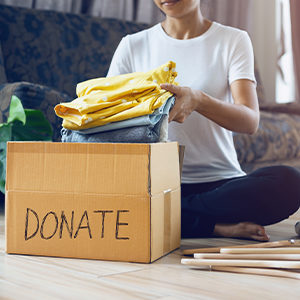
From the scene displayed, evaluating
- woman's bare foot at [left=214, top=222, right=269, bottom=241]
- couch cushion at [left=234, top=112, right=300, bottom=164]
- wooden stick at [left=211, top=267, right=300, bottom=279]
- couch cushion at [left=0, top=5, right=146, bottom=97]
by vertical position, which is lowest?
wooden stick at [left=211, top=267, right=300, bottom=279]

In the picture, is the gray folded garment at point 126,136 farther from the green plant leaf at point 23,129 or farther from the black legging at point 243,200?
the green plant leaf at point 23,129

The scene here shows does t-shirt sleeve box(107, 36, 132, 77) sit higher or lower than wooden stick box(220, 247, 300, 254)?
higher

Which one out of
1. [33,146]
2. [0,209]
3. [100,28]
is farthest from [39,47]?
[33,146]

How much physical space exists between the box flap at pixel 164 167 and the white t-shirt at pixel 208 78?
0.76 feet

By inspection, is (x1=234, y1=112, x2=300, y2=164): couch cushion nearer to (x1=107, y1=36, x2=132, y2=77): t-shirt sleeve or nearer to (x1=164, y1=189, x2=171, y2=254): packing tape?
(x1=107, y1=36, x2=132, y2=77): t-shirt sleeve

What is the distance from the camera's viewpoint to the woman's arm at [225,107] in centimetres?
138

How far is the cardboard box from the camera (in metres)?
1.23

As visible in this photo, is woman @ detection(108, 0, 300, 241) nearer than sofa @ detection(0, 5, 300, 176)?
Yes

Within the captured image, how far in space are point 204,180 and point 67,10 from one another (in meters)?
1.68

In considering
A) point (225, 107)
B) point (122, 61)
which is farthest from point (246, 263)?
point (122, 61)

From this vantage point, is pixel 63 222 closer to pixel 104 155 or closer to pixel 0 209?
pixel 104 155

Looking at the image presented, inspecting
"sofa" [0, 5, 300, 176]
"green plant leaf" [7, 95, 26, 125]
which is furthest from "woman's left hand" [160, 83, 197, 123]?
"sofa" [0, 5, 300, 176]

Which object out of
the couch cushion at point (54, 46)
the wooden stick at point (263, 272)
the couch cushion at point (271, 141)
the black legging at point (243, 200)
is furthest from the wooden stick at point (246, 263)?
the couch cushion at point (54, 46)

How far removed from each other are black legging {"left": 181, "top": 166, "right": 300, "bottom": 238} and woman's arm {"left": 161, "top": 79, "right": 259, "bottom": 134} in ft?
0.51
